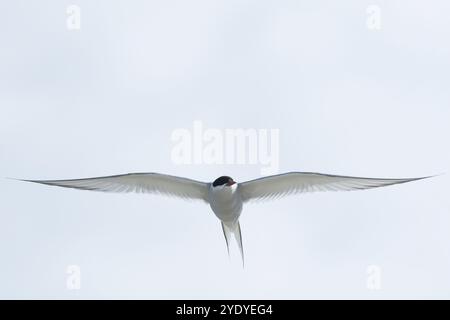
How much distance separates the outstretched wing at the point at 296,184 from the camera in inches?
351

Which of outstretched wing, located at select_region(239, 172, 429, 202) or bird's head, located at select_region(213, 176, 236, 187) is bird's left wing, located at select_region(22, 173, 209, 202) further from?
outstretched wing, located at select_region(239, 172, 429, 202)

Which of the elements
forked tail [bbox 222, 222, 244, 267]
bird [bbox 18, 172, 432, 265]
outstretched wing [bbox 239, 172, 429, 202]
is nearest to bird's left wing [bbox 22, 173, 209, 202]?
bird [bbox 18, 172, 432, 265]

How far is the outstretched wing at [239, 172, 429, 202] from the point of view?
8.91 meters

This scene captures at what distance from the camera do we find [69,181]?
882cm

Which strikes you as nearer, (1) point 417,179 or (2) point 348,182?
(1) point 417,179

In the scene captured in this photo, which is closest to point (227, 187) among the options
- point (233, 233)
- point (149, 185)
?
point (233, 233)

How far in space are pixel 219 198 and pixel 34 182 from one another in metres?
2.13

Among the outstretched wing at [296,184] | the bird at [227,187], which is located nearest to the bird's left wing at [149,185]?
the bird at [227,187]

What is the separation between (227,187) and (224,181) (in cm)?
9

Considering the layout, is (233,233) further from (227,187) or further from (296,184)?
(296,184)
